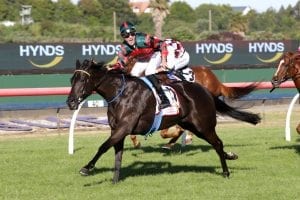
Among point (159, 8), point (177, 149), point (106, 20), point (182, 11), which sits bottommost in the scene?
point (182, 11)

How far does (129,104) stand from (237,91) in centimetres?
318

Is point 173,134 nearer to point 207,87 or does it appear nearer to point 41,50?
point 207,87

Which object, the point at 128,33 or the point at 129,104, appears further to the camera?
the point at 128,33

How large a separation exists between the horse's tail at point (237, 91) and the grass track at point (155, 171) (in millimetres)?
Result: 930

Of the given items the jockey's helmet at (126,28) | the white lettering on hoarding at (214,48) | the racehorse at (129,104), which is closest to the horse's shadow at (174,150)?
the racehorse at (129,104)

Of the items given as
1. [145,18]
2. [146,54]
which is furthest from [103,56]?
[145,18]

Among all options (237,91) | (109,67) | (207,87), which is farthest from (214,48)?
(109,67)

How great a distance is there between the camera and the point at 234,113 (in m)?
9.36

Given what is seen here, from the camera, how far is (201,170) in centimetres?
921

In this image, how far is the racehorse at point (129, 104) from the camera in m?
7.96

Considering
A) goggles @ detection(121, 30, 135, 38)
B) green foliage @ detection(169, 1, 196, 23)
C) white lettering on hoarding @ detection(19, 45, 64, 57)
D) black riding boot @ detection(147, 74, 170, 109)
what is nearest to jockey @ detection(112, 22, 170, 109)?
goggles @ detection(121, 30, 135, 38)

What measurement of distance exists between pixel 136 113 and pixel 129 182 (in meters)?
0.85

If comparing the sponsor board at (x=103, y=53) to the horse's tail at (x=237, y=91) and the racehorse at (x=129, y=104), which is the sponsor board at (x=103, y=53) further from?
the racehorse at (x=129, y=104)

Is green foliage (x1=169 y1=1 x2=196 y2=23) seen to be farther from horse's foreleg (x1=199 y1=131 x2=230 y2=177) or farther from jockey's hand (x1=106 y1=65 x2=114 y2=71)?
horse's foreleg (x1=199 y1=131 x2=230 y2=177)
